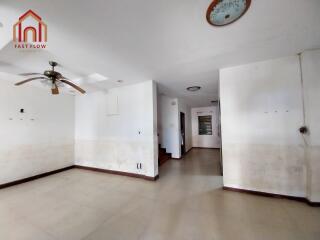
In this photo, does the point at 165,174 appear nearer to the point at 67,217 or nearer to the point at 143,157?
the point at 143,157

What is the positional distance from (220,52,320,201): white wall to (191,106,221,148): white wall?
5196mm

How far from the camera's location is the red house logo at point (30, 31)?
4.80 feet

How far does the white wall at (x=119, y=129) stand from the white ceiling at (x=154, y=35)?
105cm

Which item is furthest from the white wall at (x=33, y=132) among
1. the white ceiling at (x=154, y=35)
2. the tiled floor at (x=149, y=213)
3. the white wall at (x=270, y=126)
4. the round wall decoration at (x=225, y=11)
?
the white wall at (x=270, y=126)

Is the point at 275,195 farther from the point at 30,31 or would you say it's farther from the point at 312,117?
the point at 30,31

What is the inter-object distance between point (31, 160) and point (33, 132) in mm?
805

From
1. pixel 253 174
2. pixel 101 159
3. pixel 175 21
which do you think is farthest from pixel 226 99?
pixel 101 159

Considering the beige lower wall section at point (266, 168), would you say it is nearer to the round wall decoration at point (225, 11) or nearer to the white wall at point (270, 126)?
the white wall at point (270, 126)

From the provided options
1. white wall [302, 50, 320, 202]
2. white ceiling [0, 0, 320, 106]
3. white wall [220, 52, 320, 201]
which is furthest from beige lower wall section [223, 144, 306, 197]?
white ceiling [0, 0, 320, 106]

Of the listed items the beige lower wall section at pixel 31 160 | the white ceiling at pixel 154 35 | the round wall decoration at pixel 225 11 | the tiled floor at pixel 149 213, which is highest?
the white ceiling at pixel 154 35

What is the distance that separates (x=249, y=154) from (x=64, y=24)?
3684 millimetres

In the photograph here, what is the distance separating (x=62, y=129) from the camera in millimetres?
4594

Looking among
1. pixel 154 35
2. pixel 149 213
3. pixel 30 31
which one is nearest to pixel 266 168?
pixel 149 213

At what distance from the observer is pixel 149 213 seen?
6.90 ft
